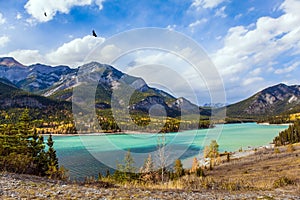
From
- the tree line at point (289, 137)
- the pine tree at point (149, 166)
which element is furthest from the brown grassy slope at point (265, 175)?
the tree line at point (289, 137)

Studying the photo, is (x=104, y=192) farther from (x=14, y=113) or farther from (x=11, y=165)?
(x=14, y=113)

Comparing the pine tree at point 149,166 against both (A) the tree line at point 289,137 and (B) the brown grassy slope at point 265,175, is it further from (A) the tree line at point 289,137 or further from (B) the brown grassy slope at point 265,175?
(A) the tree line at point 289,137

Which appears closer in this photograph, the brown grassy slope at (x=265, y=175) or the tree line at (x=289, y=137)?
the brown grassy slope at (x=265, y=175)

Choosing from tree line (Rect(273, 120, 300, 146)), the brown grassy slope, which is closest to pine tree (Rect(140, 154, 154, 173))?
the brown grassy slope

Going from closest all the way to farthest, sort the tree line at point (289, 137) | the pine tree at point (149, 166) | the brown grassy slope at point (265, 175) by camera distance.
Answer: the brown grassy slope at point (265, 175)
the pine tree at point (149, 166)
the tree line at point (289, 137)

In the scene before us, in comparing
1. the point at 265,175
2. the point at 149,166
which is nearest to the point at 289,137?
the point at 265,175

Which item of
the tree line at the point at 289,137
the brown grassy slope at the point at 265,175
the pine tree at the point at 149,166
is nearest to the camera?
the brown grassy slope at the point at 265,175

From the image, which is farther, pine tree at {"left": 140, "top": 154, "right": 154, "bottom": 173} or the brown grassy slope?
pine tree at {"left": 140, "top": 154, "right": 154, "bottom": 173}

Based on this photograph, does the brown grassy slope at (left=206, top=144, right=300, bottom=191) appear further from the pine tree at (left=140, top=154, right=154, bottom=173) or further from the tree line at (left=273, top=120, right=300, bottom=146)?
the tree line at (left=273, top=120, right=300, bottom=146)

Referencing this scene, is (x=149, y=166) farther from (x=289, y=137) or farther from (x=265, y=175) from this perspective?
(x=289, y=137)

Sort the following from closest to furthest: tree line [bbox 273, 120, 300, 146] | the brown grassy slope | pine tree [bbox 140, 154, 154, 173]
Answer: the brown grassy slope, pine tree [bbox 140, 154, 154, 173], tree line [bbox 273, 120, 300, 146]

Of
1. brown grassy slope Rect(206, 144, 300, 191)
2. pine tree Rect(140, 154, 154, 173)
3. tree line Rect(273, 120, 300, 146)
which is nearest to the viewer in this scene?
brown grassy slope Rect(206, 144, 300, 191)

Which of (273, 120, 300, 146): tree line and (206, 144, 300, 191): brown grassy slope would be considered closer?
(206, 144, 300, 191): brown grassy slope

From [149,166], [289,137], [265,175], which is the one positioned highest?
[289,137]
